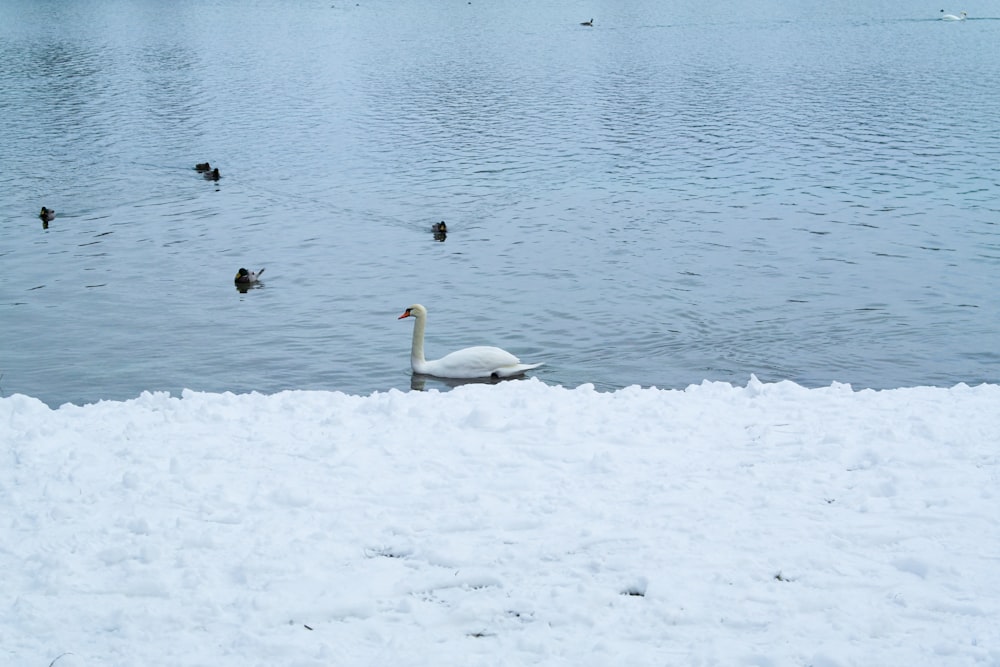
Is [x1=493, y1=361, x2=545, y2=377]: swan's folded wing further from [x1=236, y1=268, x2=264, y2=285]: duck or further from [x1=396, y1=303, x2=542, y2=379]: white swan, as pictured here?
[x1=236, y1=268, x2=264, y2=285]: duck

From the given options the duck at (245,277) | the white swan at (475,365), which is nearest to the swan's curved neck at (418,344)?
the white swan at (475,365)

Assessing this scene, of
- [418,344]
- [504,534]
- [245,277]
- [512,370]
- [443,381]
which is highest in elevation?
[504,534]

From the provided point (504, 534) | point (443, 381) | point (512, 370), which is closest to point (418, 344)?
A: point (443, 381)

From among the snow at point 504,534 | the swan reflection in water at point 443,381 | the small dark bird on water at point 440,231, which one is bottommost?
the swan reflection in water at point 443,381

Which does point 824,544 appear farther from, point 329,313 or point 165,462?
point 329,313

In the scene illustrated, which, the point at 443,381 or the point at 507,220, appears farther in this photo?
the point at 507,220

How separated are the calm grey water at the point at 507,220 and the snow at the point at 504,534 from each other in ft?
19.0

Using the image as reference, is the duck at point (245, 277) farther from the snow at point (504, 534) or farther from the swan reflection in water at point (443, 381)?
the snow at point (504, 534)

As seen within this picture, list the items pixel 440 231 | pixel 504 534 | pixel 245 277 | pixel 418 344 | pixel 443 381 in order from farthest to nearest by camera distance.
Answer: pixel 440 231 → pixel 245 277 → pixel 418 344 → pixel 443 381 → pixel 504 534

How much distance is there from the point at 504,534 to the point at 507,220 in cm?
2028

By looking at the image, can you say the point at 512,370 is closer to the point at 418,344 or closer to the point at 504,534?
the point at 418,344

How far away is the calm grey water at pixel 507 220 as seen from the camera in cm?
1889

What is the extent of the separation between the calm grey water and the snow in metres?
5.78

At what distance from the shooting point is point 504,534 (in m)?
8.89
